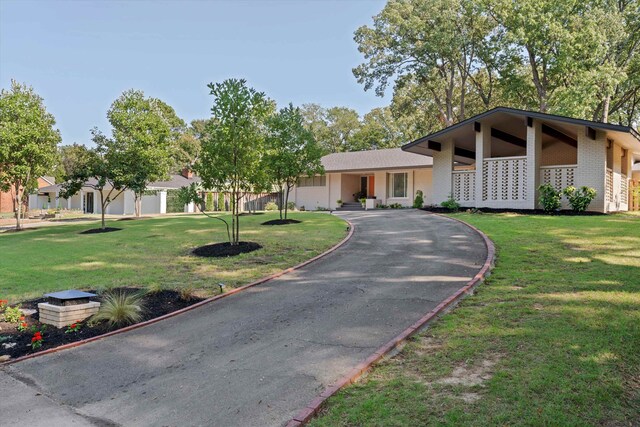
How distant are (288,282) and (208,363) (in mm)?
3774

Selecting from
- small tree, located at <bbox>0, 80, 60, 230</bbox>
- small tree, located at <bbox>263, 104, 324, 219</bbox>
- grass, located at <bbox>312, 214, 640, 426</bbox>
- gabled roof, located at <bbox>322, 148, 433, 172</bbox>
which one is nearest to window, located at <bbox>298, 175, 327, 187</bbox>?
gabled roof, located at <bbox>322, 148, 433, 172</bbox>

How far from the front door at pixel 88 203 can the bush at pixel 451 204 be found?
125ft

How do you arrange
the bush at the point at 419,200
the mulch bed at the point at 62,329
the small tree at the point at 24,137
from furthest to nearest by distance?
1. the bush at the point at 419,200
2. the small tree at the point at 24,137
3. the mulch bed at the point at 62,329

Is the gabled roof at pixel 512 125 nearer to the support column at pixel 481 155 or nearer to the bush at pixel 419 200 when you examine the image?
the support column at pixel 481 155

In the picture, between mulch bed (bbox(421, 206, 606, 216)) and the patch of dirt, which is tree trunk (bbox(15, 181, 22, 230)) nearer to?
mulch bed (bbox(421, 206, 606, 216))

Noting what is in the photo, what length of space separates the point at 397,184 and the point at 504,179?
11.2m

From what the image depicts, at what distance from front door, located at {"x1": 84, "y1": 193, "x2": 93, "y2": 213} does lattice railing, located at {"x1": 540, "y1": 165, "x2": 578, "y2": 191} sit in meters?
42.2

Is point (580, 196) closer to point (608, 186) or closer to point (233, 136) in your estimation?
point (608, 186)

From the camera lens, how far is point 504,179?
19.0 m

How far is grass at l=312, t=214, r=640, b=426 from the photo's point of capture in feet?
11.7

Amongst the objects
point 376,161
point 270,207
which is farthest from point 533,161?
point 270,207

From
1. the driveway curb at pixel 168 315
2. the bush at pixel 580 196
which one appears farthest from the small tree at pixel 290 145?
the bush at pixel 580 196

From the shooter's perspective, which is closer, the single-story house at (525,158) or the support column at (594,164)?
the support column at (594,164)

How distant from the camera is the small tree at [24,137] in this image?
853 inches
